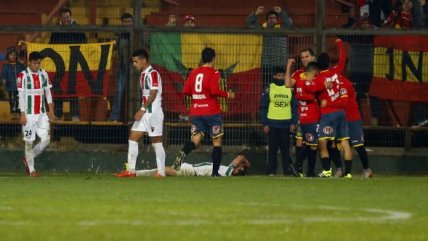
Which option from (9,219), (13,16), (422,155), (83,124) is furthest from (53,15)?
(9,219)

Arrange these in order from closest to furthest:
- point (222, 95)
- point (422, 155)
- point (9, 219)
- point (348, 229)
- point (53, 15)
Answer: point (348, 229)
point (9, 219)
point (222, 95)
point (422, 155)
point (53, 15)

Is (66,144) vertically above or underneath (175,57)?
underneath

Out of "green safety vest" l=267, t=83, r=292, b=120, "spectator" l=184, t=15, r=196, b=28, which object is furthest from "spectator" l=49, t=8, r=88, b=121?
"green safety vest" l=267, t=83, r=292, b=120

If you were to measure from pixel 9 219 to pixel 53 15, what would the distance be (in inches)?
543

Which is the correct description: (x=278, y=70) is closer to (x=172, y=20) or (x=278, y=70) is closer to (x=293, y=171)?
(x=293, y=171)

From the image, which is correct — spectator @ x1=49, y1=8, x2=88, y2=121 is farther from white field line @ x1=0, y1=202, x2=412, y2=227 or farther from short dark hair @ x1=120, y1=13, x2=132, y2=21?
white field line @ x1=0, y1=202, x2=412, y2=227

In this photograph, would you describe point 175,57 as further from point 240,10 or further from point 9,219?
point 9,219

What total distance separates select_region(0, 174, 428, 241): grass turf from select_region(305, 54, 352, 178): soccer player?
9.04ft

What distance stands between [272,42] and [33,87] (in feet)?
15.4

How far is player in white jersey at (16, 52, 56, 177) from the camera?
21484 mm

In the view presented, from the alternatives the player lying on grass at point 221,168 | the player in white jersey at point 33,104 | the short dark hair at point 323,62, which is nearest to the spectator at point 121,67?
the player lying on grass at point 221,168

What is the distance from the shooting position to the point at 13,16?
24.8 metres

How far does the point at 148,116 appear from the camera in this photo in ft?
68.2

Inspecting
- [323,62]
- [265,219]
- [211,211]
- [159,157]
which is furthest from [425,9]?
[265,219]
